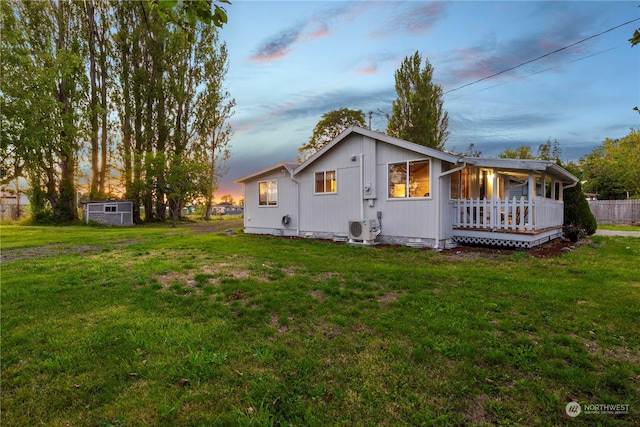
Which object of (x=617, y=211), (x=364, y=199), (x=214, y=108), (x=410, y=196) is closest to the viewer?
(x=410, y=196)

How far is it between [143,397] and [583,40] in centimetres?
1397

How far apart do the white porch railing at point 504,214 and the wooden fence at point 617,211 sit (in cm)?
1571

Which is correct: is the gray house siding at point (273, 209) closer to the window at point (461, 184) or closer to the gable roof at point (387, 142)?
the gable roof at point (387, 142)

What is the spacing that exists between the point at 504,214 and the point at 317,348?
27.5 ft

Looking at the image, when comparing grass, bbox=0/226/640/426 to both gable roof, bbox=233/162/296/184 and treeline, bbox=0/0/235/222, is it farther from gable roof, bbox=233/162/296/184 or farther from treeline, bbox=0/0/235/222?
A: treeline, bbox=0/0/235/222

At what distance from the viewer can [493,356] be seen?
286 cm

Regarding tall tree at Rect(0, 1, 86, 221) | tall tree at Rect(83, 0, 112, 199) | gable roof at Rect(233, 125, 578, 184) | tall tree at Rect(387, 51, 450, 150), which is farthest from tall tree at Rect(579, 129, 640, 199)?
tall tree at Rect(83, 0, 112, 199)

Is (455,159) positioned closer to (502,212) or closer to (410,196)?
(410,196)

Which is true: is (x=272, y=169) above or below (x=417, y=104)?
below

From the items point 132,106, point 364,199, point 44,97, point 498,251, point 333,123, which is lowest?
point 498,251

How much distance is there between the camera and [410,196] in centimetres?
1009

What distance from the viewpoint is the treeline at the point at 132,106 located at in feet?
73.7

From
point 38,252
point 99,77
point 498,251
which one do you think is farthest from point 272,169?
point 99,77

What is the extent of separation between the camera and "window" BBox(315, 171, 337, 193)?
12.0 m
